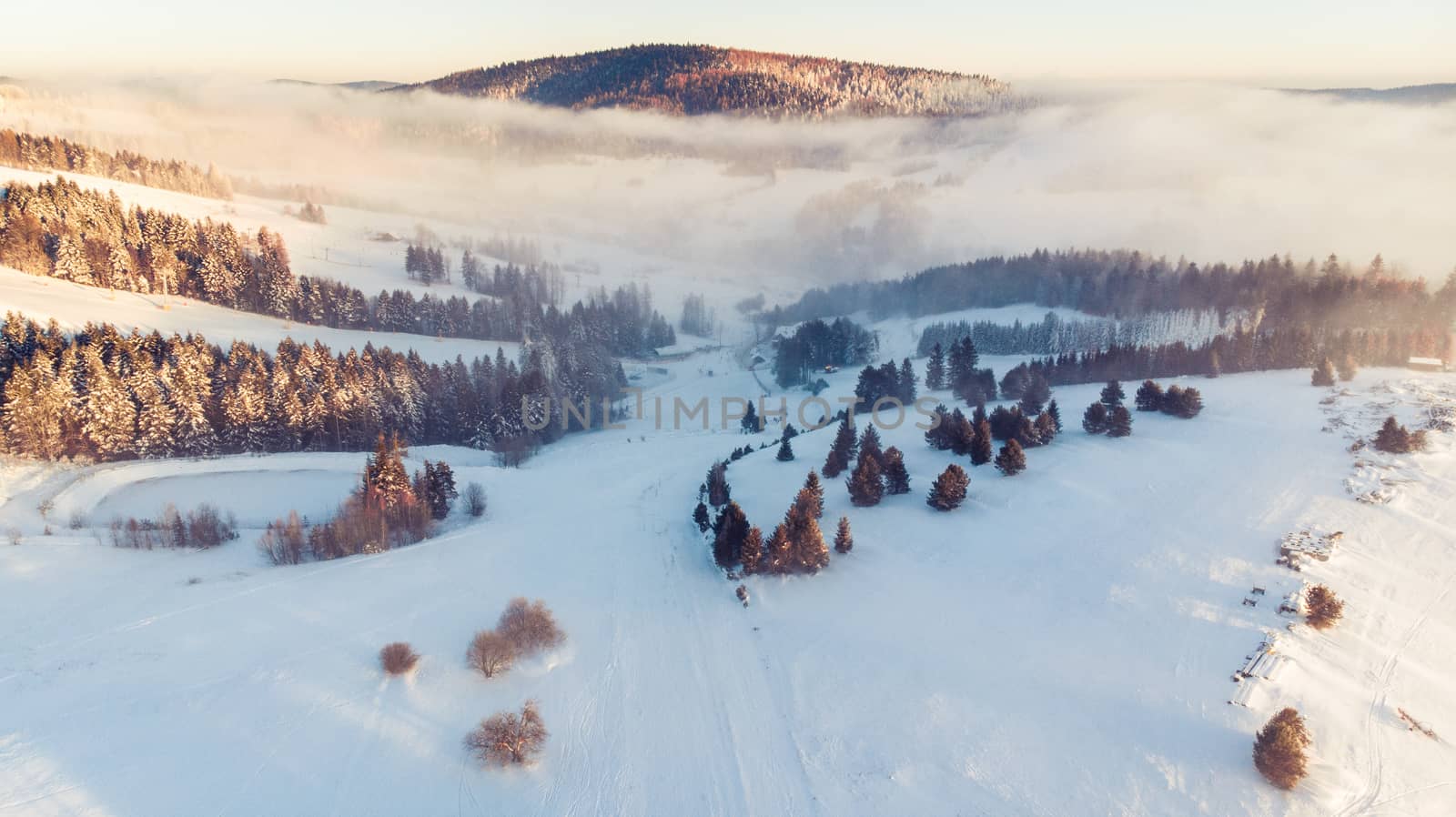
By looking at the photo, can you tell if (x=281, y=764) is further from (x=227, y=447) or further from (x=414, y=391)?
(x=414, y=391)

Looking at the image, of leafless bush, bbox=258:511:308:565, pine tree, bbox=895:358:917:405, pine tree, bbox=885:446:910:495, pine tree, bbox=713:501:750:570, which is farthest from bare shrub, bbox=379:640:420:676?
pine tree, bbox=895:358:917:405

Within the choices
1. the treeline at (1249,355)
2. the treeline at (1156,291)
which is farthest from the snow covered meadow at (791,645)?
the treeline at (1156,291)

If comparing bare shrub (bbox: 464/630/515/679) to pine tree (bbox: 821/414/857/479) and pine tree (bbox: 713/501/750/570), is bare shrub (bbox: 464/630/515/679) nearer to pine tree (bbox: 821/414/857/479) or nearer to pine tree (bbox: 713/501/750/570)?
pine tree (bbox: 713/501/750/570)

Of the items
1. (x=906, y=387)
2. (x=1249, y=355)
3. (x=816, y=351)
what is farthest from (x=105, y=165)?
(x=1249, y=355)

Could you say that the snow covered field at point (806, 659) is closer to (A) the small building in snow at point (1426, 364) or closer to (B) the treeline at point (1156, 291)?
(A) the small building in snow at point (1426, 364)

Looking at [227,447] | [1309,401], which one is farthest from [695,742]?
[1309,401]

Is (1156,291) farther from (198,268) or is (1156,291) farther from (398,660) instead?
(198,268)
